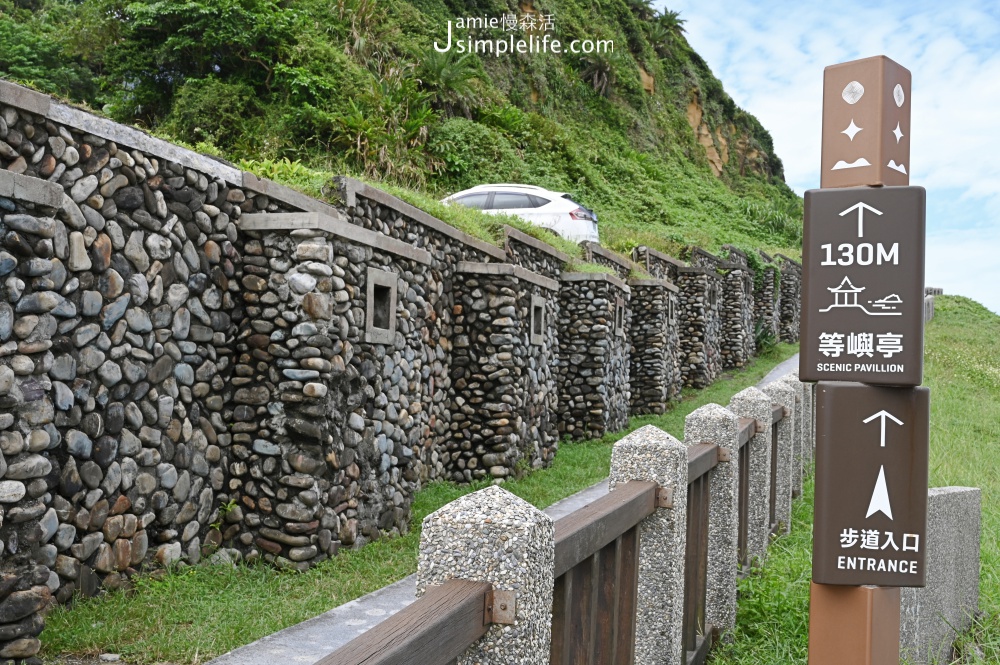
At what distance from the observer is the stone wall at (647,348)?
1792 centimetres

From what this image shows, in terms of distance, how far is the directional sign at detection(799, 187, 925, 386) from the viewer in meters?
2.87

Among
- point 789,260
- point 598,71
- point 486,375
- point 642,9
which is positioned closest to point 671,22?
point 642,9

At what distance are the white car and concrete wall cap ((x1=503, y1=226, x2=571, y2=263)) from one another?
97.5 inches

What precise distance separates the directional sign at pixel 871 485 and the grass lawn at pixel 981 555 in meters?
1.80

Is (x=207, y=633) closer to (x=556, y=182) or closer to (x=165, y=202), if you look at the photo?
(x=165, y=202)

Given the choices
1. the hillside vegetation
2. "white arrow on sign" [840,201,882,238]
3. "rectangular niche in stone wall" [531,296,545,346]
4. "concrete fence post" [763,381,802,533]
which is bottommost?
"concrete fence post" [763,381,802,533]

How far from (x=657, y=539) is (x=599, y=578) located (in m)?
0.75

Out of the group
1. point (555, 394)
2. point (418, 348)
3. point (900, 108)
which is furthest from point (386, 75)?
point (900, 108)

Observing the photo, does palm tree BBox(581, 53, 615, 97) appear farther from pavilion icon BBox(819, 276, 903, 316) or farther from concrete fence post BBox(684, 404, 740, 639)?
pavilion icon BBox(819, 276, 903, 316)

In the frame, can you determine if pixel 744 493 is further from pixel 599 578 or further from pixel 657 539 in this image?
pixel 599 578

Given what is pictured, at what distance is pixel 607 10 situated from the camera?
4497 cm

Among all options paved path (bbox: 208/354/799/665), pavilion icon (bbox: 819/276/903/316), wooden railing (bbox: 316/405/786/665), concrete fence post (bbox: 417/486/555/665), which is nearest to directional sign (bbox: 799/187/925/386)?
pavilion icon (bbox: 819/276/903/316)

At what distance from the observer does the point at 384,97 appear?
2033cm

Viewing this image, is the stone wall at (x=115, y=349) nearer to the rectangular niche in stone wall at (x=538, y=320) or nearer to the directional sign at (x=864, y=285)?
the directional sign at (x=864, y=285)
